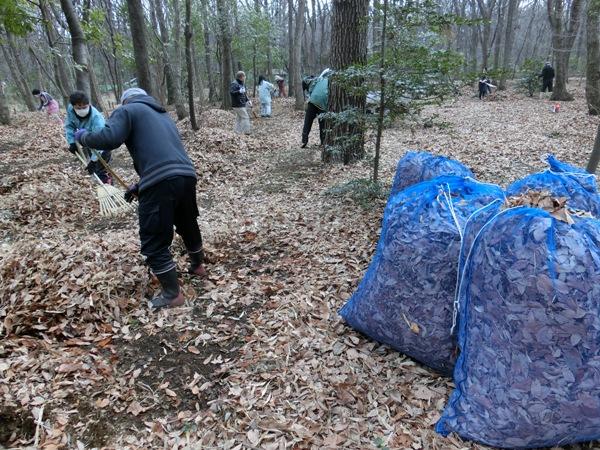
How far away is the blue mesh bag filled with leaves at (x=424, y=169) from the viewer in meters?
3.11

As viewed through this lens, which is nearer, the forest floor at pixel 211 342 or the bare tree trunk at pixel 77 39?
the forest floor at pixel 211 342

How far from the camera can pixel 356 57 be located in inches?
236

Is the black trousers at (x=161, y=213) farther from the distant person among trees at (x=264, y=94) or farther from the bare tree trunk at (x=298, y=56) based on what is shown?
the bare tree trunk at (x=298, y=56)

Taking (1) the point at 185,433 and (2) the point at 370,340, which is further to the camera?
(2) the point at 370,340

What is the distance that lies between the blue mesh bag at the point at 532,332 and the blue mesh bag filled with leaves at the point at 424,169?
4.07 ft

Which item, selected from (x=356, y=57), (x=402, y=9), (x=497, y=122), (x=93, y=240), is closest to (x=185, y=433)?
(x=93, y=240)

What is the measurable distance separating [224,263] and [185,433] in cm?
191

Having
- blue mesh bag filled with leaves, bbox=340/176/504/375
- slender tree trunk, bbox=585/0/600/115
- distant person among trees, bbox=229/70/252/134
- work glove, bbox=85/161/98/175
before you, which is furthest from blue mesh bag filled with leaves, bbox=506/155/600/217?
slender tree trunk, bbox=585/0/600/115

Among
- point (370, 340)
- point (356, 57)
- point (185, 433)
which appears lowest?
point (185, 433)

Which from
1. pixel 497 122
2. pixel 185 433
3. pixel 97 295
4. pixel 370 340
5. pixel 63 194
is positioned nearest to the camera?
pixel 185 433

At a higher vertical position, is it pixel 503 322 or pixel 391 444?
pixel 503 322

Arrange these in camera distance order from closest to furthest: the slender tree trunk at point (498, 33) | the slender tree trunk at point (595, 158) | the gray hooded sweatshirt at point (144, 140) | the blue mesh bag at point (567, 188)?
the blue mesh bag at point (567, 188), the gray hooded sweatshirt at point (144, 140), the slender tree trunk at point (595, 158), the slender tree trunk at point (498, 33)

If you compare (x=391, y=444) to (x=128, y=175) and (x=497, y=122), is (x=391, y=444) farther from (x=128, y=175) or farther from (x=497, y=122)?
(x=497, y=122)

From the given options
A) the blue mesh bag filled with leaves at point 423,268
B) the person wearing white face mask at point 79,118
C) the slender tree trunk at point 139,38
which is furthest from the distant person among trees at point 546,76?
the blue mesh bag filled with leaves at point 423,268
